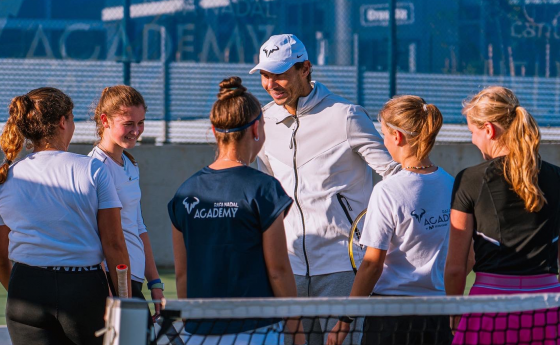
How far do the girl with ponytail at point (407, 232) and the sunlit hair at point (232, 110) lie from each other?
0.62 meters

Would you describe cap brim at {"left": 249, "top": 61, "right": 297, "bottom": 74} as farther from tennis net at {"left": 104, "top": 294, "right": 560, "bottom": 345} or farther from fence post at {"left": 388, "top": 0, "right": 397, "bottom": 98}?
fence post at {"left": 388, "top": 0, "right": 397, "bottom": 98}

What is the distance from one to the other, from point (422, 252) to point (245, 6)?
18.2ft

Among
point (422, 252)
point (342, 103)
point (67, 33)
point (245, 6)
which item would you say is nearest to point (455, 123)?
point (245, 6)

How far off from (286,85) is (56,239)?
4.36 ft

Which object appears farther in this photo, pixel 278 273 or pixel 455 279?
pixel 455 279

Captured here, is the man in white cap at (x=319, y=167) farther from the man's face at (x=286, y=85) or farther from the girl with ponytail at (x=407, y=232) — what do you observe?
the girl with ponytail at (x=407, y=232)

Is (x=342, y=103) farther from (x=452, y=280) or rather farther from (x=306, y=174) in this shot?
(x=452, y=280)

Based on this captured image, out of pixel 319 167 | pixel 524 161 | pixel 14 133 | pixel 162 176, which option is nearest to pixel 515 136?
pixel 524 161

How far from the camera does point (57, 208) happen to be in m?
3.03

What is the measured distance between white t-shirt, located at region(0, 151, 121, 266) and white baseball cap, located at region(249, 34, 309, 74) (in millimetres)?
999

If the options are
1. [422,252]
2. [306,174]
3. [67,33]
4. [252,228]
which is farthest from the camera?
[67,33]

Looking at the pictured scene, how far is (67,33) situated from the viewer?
314 inches

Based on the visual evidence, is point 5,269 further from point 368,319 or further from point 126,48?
point 126,48

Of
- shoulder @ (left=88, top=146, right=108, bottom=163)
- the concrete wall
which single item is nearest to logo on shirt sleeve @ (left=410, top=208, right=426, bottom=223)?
shoulder @ (left=88, top=146, right=108, bottom=163)
